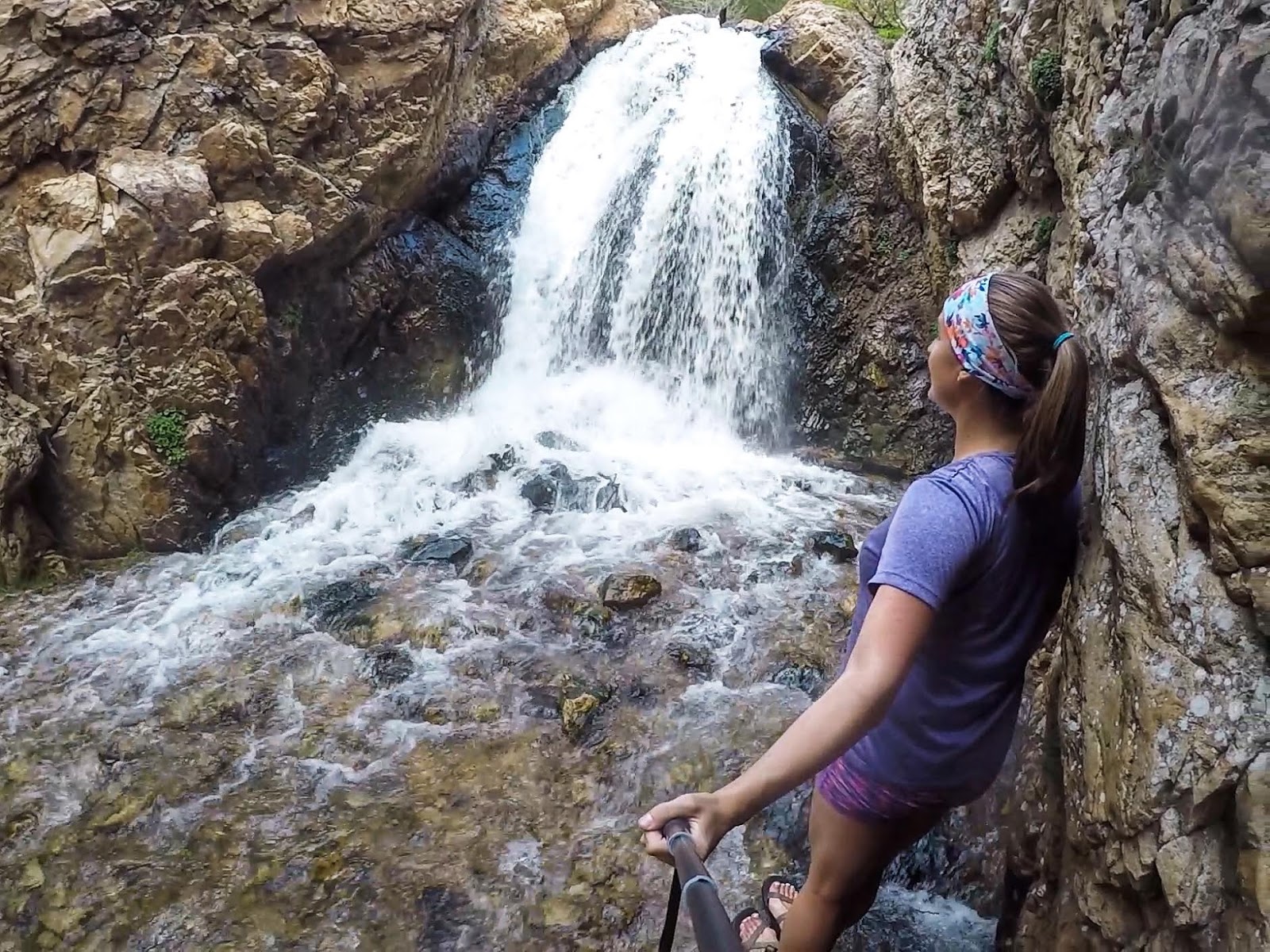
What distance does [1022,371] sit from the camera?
163cm

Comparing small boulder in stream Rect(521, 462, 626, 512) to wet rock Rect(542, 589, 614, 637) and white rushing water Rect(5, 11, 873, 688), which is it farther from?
wet rock Rect(542, 589, 614, 637)

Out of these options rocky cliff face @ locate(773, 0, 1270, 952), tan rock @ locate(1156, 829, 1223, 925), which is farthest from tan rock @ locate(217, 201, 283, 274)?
tan rock @ locate(1156, 829, 1223, 925)

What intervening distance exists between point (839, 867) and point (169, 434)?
229 inches

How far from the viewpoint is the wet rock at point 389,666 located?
15.0ft

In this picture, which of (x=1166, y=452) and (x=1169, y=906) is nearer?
(x=1169, y=906)

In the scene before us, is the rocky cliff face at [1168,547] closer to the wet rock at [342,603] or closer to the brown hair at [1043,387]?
the brown hair at [1043,387]

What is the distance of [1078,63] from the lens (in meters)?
4.23

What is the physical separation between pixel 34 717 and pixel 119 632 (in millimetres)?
828

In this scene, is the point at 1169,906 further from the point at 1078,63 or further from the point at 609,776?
the point at 1078,63

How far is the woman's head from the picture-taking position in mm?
1567

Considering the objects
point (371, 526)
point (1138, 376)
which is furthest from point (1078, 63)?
point (371, 526)

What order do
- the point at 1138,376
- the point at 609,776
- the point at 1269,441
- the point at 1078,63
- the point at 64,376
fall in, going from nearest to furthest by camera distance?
the point at 1269,441, the point at 1138,376, the point at 609,776, the point at 1078,63, the point at 64,376

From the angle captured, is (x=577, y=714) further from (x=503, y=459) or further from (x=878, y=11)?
(x=878, y=11)

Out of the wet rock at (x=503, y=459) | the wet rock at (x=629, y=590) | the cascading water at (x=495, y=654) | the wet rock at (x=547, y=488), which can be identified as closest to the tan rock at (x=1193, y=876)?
the cascading water at (x=495, y=654)
